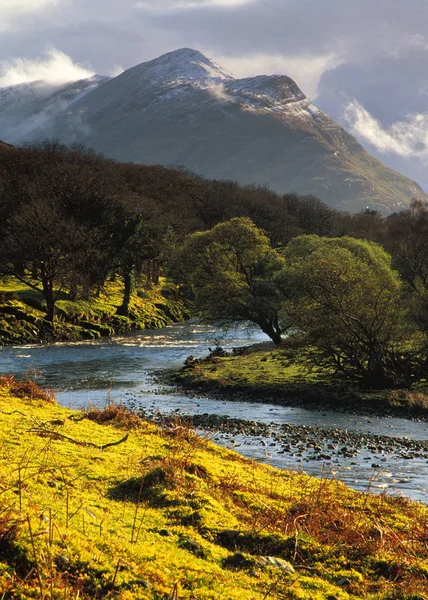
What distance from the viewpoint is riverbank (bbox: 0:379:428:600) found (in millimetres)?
5215

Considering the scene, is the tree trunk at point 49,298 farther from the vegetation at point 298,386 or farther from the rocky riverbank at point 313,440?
the rocky riverbank at point 313,440

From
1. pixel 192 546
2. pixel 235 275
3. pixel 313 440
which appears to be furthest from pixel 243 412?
pixel 235 275

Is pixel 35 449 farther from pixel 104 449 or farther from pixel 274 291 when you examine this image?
pixel 274 291

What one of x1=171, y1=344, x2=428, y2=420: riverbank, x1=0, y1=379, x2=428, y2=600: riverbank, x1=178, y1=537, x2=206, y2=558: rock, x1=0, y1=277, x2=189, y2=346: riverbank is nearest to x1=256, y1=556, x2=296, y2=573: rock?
x1=0, y1=379, x2=428, y2=600: riverbank

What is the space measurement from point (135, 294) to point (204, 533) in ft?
245

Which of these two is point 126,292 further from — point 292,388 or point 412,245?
point 412,245

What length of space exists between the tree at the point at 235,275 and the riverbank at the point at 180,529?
37200 millimetres

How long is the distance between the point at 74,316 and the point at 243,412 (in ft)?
126

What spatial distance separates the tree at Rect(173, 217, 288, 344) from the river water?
4.98 metres

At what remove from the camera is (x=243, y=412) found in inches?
1117

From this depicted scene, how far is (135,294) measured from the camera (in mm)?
81125

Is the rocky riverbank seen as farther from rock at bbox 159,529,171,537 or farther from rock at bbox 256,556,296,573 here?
rock at bbox 256,556,296,573

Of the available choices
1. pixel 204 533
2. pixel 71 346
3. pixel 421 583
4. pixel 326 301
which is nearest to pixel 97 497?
pixel 204 533

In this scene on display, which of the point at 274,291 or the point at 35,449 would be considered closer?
the point at 35,449
